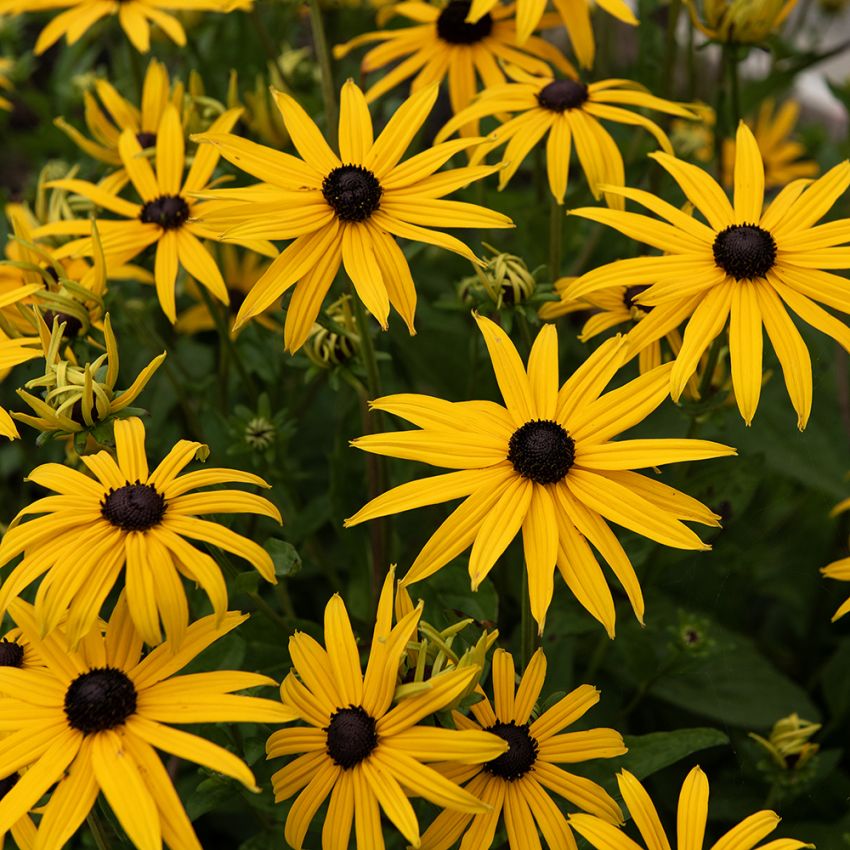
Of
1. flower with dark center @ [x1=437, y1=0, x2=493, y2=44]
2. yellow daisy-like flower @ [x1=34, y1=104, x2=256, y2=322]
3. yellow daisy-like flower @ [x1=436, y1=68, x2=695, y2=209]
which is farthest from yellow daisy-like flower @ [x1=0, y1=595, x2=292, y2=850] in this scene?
flower with dark center @ [x1=437, y1=0, x2=493, y2=44]

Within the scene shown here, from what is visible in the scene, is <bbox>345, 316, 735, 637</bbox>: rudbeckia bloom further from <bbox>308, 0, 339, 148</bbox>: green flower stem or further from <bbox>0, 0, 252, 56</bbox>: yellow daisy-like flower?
<bbox>0, 0, 252, 56</bbox>: yellow daisy-like flower

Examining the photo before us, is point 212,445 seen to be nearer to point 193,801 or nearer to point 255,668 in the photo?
point 255,668

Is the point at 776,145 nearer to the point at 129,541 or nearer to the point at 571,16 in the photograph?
the point at 571,16

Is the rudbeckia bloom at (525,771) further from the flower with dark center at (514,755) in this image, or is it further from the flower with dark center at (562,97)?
the flower with dark center at (562,97)

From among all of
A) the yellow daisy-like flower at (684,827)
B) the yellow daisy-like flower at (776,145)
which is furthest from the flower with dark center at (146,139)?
the yellow daisy-like flower at (776,145)

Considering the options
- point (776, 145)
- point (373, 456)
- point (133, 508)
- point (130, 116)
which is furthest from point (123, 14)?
point (776, 145)

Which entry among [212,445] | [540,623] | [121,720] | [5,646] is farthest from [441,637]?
[212,445]

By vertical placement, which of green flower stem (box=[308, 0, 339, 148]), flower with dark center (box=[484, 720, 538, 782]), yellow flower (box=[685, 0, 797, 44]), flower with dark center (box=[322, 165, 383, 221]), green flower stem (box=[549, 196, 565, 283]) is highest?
yellow flower (box=[685, 0, 797, 44])
